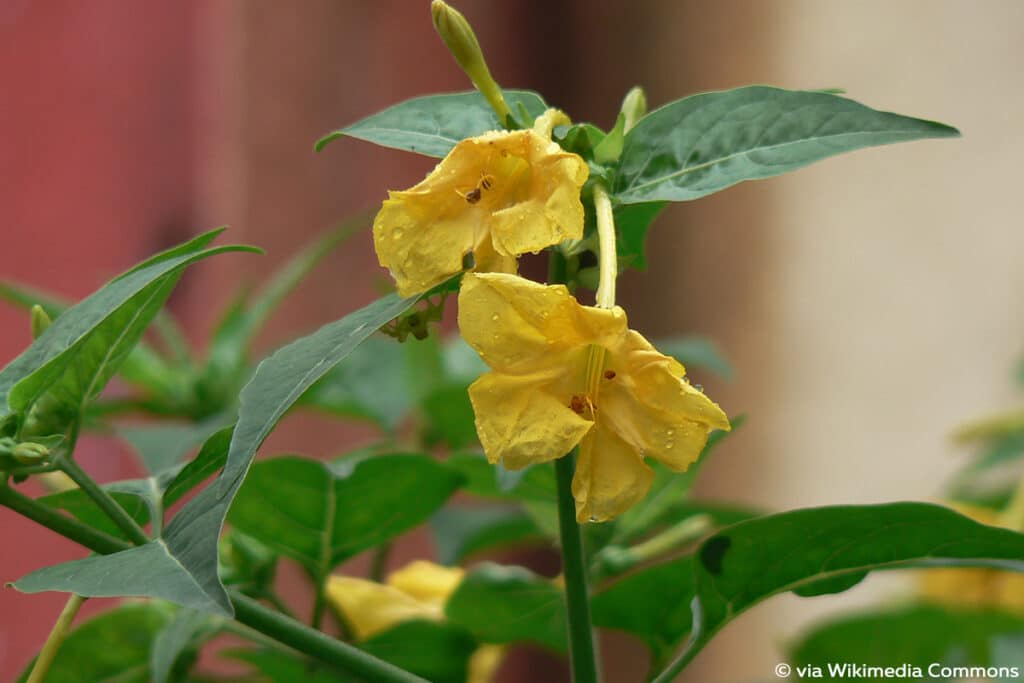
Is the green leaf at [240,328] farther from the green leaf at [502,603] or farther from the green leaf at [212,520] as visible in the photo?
the green leaf at [212,520]

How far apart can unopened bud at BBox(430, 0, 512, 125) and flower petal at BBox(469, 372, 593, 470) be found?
4.1 inches

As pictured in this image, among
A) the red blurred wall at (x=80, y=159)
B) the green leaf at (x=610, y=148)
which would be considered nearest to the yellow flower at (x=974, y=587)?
the green leaf at (x=610, y=148)

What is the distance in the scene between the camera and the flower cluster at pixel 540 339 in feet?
0.93

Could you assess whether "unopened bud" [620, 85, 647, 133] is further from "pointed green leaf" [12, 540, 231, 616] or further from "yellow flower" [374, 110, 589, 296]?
"pointed green leaf" [12, 540, 231, 616]

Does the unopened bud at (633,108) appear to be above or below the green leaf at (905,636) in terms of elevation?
above

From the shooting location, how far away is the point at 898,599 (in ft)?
2.89

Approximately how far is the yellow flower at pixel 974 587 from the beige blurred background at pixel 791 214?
0.48m

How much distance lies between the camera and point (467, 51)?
0.36 m

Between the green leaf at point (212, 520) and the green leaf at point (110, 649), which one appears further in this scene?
the green leaf at point (110, 649)

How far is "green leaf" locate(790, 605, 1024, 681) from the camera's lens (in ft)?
1.91

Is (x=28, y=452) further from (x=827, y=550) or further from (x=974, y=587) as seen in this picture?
(x=974, y=587)

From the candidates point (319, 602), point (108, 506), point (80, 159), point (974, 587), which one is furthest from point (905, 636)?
point (80, 159)

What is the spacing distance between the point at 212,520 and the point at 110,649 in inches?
10.4

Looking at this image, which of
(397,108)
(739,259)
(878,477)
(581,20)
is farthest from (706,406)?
(581,20)
